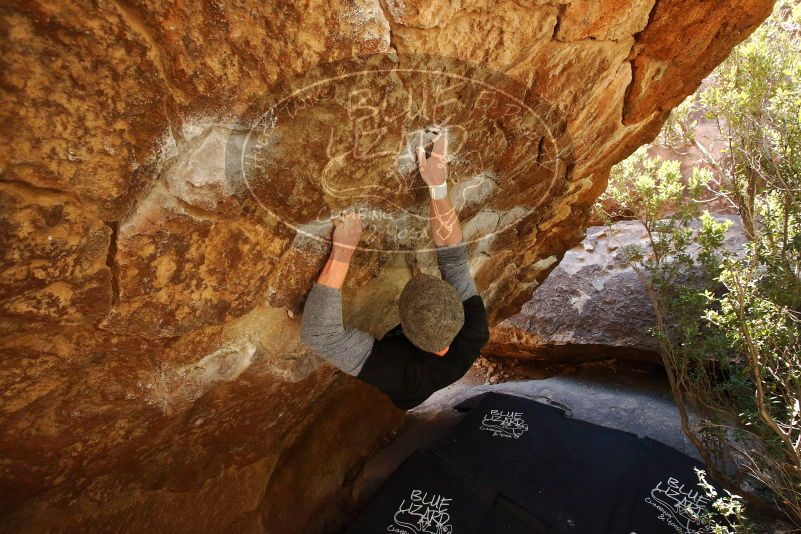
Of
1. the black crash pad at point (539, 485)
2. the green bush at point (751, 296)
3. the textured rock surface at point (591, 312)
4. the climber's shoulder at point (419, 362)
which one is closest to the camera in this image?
the climber's shoulder at point (419, 362)

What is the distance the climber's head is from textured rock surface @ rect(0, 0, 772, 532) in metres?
0.35

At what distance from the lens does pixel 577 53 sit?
1.97 metres

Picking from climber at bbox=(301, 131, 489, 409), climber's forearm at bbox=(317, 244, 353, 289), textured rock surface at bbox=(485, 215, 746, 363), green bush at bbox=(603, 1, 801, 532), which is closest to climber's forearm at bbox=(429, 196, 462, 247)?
climber at bbox=(301, 131, 489, 409)

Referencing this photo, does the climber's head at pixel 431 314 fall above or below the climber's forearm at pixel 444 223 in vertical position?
below

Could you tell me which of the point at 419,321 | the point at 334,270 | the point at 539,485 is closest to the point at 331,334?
the point at 334,270

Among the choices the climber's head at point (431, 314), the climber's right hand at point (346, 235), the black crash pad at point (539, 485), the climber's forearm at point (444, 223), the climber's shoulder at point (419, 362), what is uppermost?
the climber's forearm at point (444, 223)

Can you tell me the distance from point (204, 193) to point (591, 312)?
4.74 m

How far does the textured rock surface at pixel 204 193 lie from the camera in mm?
1186

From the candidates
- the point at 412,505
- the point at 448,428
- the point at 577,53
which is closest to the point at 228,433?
the point at 412,505

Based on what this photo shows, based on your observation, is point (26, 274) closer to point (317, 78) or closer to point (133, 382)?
point (133, 382)
